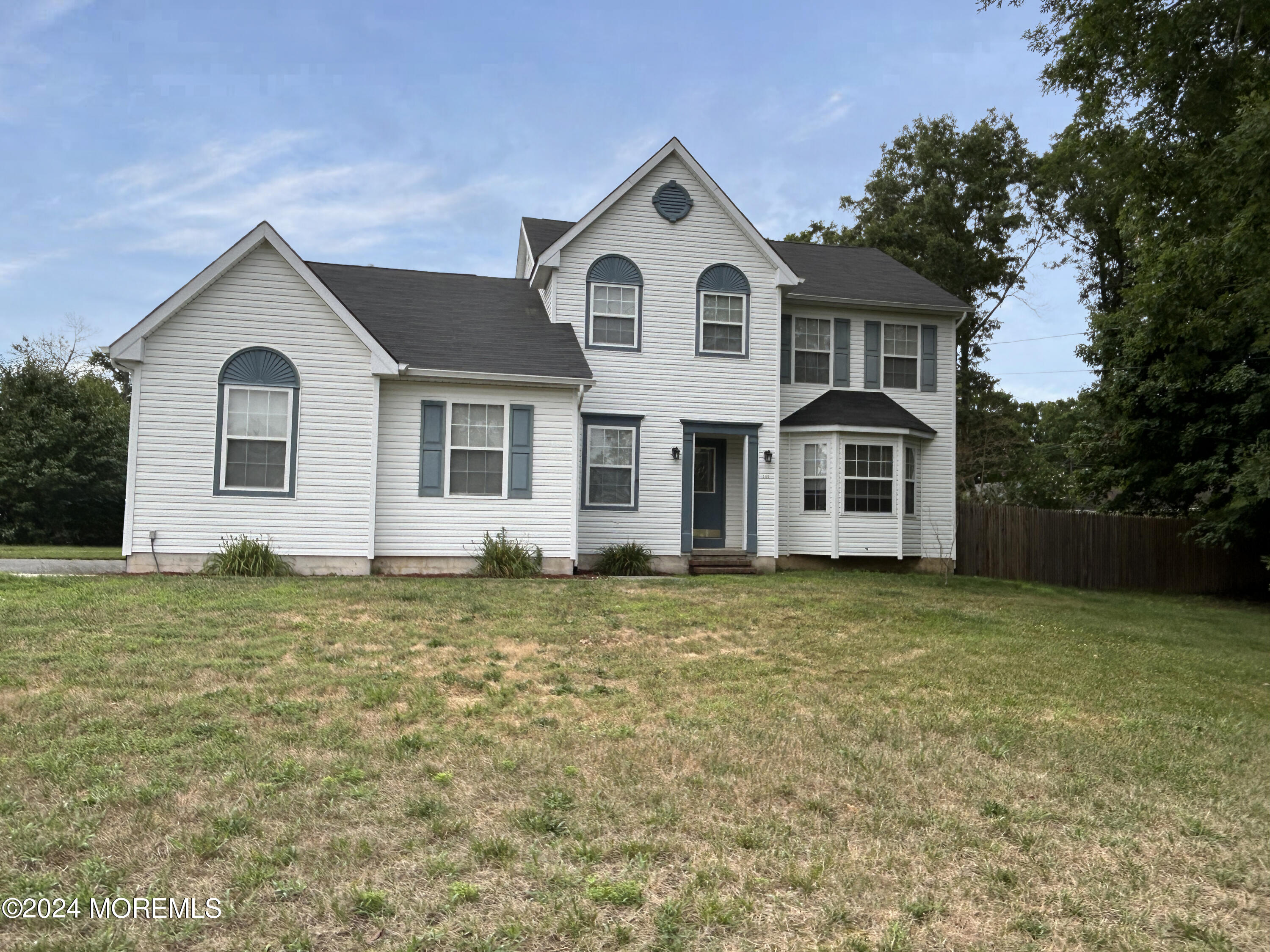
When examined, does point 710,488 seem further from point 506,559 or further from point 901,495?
point 506,559

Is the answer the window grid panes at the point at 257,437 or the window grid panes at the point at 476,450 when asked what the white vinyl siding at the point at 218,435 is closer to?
the window grid panes at the point at 257,437

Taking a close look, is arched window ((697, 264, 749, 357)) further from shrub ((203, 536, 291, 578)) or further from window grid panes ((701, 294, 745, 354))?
shrub ((203, 536, 291, 578))

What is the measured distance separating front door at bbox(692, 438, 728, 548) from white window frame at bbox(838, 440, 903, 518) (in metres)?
2.43

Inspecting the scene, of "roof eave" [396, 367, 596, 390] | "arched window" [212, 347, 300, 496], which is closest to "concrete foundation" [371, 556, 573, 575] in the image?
"arched window" [212, 347, 300, 496]

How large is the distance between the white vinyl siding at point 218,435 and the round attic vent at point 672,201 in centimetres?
681

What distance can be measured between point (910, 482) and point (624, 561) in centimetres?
708

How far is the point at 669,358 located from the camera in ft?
58.7

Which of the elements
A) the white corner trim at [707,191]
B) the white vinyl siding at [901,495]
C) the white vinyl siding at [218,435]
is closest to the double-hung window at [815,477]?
the white vinyl siding at [901,495]

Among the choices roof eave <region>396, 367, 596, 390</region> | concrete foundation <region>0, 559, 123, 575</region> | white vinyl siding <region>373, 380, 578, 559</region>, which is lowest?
concrete foundation <region>0, 559, 123, 575</region>

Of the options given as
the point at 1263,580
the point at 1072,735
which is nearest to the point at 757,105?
the point at 1072,735

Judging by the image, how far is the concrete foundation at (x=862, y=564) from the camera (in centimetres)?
1898

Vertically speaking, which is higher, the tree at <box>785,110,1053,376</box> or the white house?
the tree at <box>785,110,1053,376</box>

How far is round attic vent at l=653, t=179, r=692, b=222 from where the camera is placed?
17953 millimetres

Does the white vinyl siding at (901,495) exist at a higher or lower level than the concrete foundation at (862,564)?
higher
